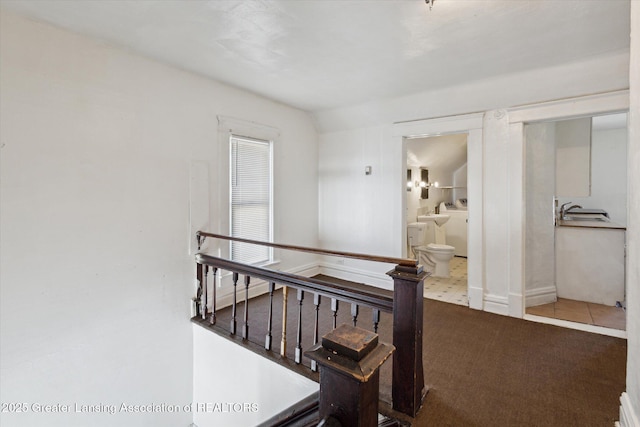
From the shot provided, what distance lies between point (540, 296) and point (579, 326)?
666 millimetres

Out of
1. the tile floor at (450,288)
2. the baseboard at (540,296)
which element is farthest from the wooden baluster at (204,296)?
the baseboard at (540,296)

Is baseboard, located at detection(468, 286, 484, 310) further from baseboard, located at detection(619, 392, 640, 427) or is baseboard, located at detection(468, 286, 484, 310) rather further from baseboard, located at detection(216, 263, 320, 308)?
baseboard, located at detection(216, 263, 320, 308)

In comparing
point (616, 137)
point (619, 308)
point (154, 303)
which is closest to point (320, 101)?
point (154, 303)

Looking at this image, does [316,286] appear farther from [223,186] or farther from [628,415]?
[223,186]

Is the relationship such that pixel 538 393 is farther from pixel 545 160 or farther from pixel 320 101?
pixel 320 101

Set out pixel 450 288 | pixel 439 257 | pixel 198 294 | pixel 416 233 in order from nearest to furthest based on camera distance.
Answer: pixel 198 294
pixel 450 288
pixel 439 257
pixel 416 233

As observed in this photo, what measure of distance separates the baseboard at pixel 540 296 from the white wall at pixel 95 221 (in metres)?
3.65

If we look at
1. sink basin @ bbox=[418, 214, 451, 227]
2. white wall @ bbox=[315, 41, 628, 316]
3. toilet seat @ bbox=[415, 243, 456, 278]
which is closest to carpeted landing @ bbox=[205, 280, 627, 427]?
white wall @ bbox=[315, 41, 628, 316]

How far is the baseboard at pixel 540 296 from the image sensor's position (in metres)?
3.37

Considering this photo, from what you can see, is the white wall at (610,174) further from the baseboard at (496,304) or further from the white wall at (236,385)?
the white wall at (236,385)

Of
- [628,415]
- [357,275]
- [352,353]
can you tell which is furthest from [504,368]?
[357,275]

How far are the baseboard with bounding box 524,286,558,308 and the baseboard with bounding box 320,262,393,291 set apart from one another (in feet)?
4.98

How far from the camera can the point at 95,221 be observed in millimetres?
2283

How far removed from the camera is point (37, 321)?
204 cm
